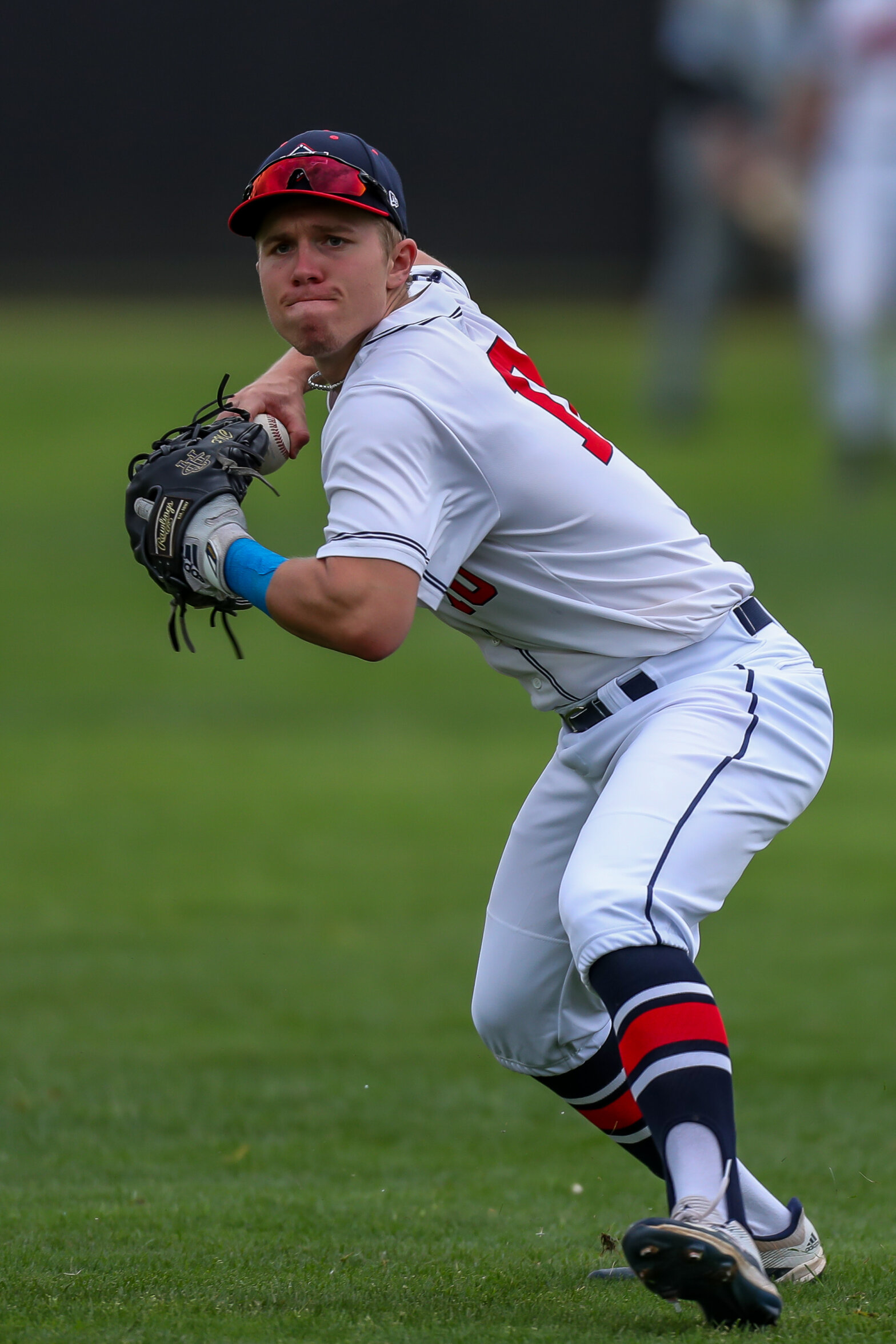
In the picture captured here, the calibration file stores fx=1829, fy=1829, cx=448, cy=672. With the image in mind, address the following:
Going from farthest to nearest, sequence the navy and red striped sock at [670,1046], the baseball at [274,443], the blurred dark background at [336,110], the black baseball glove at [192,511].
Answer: the blurred dark background at [336,110], the baseball at [274,443], the black baseball glove at [192,511], the navy and red striped sock at [670,1046]

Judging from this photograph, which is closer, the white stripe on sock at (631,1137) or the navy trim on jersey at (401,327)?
the navy trim on jersey at (401,327)

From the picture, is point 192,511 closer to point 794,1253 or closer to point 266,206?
point 266,206

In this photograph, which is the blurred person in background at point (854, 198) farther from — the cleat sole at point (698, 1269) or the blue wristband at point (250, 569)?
the cleat sole at point (698, 1269)

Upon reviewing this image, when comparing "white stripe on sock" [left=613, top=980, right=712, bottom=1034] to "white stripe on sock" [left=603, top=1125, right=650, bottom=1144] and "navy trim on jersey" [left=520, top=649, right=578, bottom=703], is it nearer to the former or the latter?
"navy trim on jersey" [left=520, top=649, right=578, bottom=703]

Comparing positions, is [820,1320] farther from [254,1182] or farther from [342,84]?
[342,84]

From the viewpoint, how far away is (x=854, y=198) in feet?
71.9

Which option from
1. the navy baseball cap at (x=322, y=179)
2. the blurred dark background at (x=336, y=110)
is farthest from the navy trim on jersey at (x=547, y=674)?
the blurred dark background at (x=336, y=110)

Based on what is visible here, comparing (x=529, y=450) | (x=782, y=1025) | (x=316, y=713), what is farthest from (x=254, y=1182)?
(x=316, y=713)

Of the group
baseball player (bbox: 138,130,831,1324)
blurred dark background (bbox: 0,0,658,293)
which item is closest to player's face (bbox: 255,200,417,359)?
baseball player (bbox: 138,130,831,1324)

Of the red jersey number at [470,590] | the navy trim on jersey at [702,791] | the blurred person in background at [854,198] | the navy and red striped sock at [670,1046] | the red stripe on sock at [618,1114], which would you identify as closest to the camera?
the navy and red striped sock at [670,1046]

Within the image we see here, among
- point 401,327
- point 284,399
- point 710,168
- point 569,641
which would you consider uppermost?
point 710,168

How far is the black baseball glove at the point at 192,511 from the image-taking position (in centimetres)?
372

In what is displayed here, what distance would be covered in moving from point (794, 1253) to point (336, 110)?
23.8 meters

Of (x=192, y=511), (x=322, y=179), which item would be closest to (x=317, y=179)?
(x=322, y=179)
